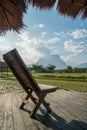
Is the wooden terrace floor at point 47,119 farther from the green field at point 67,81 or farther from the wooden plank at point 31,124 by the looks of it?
the green field at point 67,81

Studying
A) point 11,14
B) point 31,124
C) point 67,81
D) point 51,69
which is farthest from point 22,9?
point 51,69

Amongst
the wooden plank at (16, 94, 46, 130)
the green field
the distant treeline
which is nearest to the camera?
the wooden plank at (16, 94, 46, 130)

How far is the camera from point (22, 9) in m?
2.71

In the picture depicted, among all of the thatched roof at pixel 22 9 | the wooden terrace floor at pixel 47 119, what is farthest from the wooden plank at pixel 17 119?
the thatched roof at pixel 22 9

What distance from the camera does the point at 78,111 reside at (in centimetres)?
339

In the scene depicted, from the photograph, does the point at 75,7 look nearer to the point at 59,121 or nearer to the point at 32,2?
the point at 32,2

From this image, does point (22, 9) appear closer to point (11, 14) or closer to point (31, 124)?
point (11, 14)

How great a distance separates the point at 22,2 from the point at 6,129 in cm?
179

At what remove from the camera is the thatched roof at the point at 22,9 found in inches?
104

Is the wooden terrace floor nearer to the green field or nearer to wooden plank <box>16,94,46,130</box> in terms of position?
wooden plank <box>16,94,46,130</box>

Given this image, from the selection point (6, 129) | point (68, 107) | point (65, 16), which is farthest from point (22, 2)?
point (68, 107)

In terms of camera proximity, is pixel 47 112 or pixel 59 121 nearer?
pixel 59 121

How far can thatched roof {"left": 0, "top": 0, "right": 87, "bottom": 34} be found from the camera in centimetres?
264

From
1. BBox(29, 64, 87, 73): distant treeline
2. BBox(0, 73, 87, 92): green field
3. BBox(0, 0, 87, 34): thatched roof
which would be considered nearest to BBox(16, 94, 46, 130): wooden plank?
BBox(0, 0, 87, 34): thatched roof
